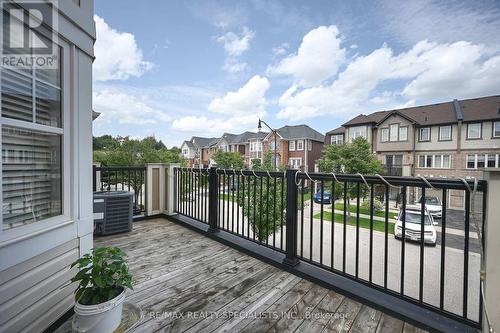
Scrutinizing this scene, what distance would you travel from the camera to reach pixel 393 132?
17.6 meters

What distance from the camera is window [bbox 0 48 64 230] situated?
1143 mm

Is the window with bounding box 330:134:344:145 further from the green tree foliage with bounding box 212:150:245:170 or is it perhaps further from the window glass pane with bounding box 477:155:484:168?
the green tree foliage with bounding box 212:150:245:170

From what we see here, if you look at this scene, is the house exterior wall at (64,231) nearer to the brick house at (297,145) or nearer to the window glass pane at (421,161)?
the window glass pane at (421,161)

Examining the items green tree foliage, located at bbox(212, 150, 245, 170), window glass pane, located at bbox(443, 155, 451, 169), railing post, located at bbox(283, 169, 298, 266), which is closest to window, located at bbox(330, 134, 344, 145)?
window glass pane, located at bbox(443, 155, 451, 169)

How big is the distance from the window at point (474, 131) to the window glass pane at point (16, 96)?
2161 cm

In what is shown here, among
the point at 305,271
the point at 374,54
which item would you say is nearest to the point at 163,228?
the point at 305,271

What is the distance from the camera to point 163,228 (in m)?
3.47

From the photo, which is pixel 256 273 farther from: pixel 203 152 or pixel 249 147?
pixel 203 152

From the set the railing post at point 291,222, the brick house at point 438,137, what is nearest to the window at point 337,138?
the brick house at point 438,137

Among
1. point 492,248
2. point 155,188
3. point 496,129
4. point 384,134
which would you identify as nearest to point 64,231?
point 492,248

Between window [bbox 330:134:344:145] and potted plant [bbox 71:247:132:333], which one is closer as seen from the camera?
potted plant [bbox 71:247:132:333]

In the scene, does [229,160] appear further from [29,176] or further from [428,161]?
[29,176]

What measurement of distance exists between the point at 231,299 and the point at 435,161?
20.6 metres

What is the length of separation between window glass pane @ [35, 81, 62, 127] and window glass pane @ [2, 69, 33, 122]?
0.14 feet
